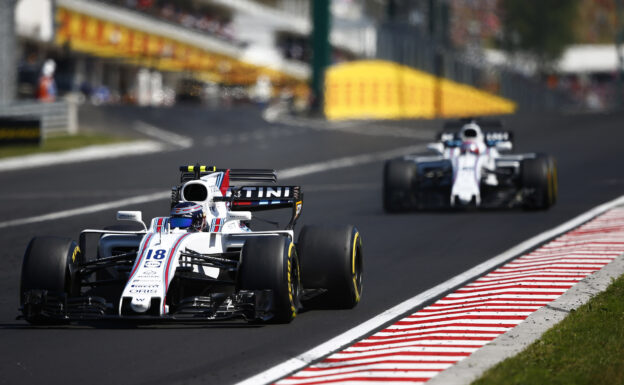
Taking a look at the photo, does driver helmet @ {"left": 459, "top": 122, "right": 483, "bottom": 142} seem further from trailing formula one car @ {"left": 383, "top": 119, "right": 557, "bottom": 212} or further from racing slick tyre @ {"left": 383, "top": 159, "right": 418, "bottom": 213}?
racing slick tyre @ {"left": 383, "top": 159, "right": 418, "bottom": 213}

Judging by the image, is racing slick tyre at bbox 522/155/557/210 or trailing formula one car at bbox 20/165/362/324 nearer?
trailing formula one car at bbox 20/165/362/324

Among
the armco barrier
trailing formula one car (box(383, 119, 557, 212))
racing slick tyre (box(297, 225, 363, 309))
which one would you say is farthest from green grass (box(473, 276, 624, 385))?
the armco barrier

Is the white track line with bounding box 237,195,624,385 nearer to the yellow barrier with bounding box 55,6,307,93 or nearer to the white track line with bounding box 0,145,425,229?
the white track line with bounding box 0,145,425,229

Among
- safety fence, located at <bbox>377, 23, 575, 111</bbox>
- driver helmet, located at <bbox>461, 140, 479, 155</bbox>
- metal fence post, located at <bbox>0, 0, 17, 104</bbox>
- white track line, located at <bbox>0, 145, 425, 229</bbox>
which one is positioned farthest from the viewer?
safety fence, located at <bbox>377, 23, 575, 111</bbox>

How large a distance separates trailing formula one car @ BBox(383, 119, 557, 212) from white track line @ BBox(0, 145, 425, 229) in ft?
16.0

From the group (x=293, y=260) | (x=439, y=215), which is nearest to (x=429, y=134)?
(x=439, y=215)

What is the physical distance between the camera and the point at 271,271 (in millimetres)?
9383

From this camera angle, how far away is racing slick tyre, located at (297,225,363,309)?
401 inches

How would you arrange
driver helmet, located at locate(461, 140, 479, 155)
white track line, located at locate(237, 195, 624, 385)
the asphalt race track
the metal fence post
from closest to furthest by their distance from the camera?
white track line, located at locate(237, 195, 624, 385)
the asphalt race track
driver helmet, located at locate(461, 140, 479, 155)
the metal fence post

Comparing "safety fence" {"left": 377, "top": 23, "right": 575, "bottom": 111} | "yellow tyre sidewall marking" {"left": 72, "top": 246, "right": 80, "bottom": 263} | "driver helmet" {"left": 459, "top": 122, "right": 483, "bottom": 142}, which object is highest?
"safety fence" {"left": 377, "top": 23, "right": 575, "bottom": 111}

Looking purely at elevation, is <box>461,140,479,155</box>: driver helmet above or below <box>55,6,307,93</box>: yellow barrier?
below

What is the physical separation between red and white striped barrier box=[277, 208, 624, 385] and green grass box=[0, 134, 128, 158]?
2005 centimetres

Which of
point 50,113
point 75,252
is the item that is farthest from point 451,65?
point 75,252

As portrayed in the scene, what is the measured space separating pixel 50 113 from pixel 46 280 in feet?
89.3
